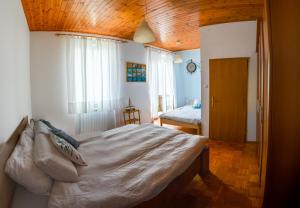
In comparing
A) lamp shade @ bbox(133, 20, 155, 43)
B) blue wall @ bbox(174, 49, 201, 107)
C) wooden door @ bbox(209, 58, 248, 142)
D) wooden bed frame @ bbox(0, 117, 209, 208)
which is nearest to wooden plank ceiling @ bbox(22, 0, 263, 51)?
lamp shade @ bbox(133, 20, 155, 43)

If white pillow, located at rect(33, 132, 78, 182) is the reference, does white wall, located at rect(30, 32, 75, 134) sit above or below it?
above

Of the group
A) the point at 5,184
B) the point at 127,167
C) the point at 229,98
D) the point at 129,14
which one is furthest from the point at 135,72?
the point at 5,184

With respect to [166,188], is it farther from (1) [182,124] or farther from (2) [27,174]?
(1) [182,124]

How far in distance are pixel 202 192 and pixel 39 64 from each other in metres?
3.79

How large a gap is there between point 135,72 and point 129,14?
92.5 inches

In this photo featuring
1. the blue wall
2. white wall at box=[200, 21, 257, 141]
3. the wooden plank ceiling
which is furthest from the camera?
the blue wall

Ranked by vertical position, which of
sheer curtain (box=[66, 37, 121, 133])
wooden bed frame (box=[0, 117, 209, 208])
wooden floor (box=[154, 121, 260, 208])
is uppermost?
sheer curtain (box=[66, 37, 121, 133])

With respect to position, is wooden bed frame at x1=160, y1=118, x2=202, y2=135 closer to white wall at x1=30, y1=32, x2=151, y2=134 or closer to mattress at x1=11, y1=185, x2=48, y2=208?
white wall at x1=30, y1=32, x2=151, y2=134

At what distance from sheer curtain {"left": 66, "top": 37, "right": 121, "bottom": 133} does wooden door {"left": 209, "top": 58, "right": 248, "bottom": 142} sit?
7.43 ft

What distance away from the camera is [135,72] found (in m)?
5.63

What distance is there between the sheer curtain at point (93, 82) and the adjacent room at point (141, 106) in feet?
0.07

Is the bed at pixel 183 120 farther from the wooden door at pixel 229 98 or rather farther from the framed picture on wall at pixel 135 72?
the framed picture on wall at pixel 135 72

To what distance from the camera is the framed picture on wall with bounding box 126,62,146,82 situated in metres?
5.45

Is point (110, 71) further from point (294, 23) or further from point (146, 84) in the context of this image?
point (294, 23)
